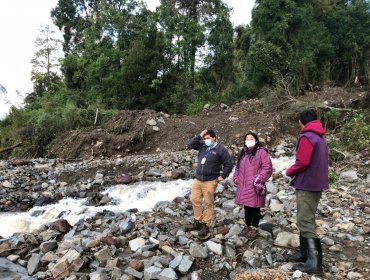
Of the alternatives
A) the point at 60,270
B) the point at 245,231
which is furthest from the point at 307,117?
the point at 60,270

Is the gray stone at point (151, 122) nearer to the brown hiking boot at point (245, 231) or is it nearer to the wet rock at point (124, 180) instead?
the wet rock at point (124, 180)

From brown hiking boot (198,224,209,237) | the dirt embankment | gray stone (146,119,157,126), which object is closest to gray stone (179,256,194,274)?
brown hiking boot (198,224,209,237)

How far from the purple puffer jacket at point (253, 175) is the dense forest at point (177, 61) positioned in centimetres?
1424

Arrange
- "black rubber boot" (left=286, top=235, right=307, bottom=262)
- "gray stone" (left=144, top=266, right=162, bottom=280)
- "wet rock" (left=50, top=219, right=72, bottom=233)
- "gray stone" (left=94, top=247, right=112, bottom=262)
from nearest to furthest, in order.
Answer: "gray stone" (left=144, top=266, right=162, bottom=280) → "black rubber boot" (left=286, top=235, right=307, bottom=262) → "gray stone" (left=94, top=247, right=112, bottom=262) → "wet rock" (left=50, top=219, right=72, bottom=233)

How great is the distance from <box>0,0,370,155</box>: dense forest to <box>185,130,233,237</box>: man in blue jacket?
45.4ft

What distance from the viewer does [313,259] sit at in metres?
4.26

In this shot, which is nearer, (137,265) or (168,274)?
(168,274)

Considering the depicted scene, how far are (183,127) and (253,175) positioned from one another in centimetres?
1020

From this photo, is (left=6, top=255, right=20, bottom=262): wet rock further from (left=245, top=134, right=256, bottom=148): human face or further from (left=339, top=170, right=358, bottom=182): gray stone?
(left=339, top=170, right=358, bottom=182): gray stone

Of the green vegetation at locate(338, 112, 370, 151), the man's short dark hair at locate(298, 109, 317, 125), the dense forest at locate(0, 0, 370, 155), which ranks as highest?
the dense forest at locate(0, 0, 370, 155)

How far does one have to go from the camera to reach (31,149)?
18062 millimetres

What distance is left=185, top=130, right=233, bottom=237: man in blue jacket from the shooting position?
17.3 ft

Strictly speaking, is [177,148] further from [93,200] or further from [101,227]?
[101,227]

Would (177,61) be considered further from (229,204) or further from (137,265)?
(137,265)
